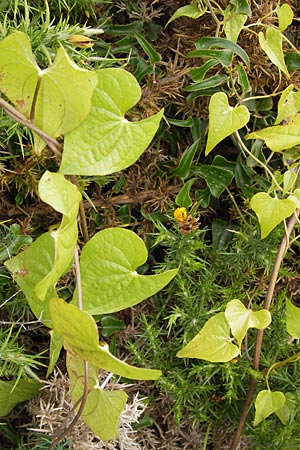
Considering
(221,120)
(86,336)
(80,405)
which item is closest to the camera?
(86,336)

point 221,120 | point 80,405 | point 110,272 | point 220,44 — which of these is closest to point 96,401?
point 80,405

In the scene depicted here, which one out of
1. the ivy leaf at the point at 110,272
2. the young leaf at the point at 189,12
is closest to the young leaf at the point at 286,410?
the ivy leaf at the point at 110,272

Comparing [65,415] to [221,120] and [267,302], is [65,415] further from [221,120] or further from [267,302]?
[221,120]

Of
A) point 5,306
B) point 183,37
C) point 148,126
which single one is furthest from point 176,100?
point 5,306

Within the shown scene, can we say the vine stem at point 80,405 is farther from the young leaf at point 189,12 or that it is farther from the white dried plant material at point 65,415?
the young leaf at point 189,12

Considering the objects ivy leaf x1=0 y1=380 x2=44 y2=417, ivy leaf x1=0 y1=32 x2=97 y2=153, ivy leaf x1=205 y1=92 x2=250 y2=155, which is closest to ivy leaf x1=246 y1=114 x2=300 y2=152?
ivy leaf x1=205 y1=92 x2=250 y2=155

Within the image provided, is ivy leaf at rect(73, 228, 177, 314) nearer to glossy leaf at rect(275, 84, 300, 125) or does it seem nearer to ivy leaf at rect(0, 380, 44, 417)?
ivy leaf at rect(0, 380, 44, 417)

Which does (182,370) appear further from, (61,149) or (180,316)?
(61,149)
